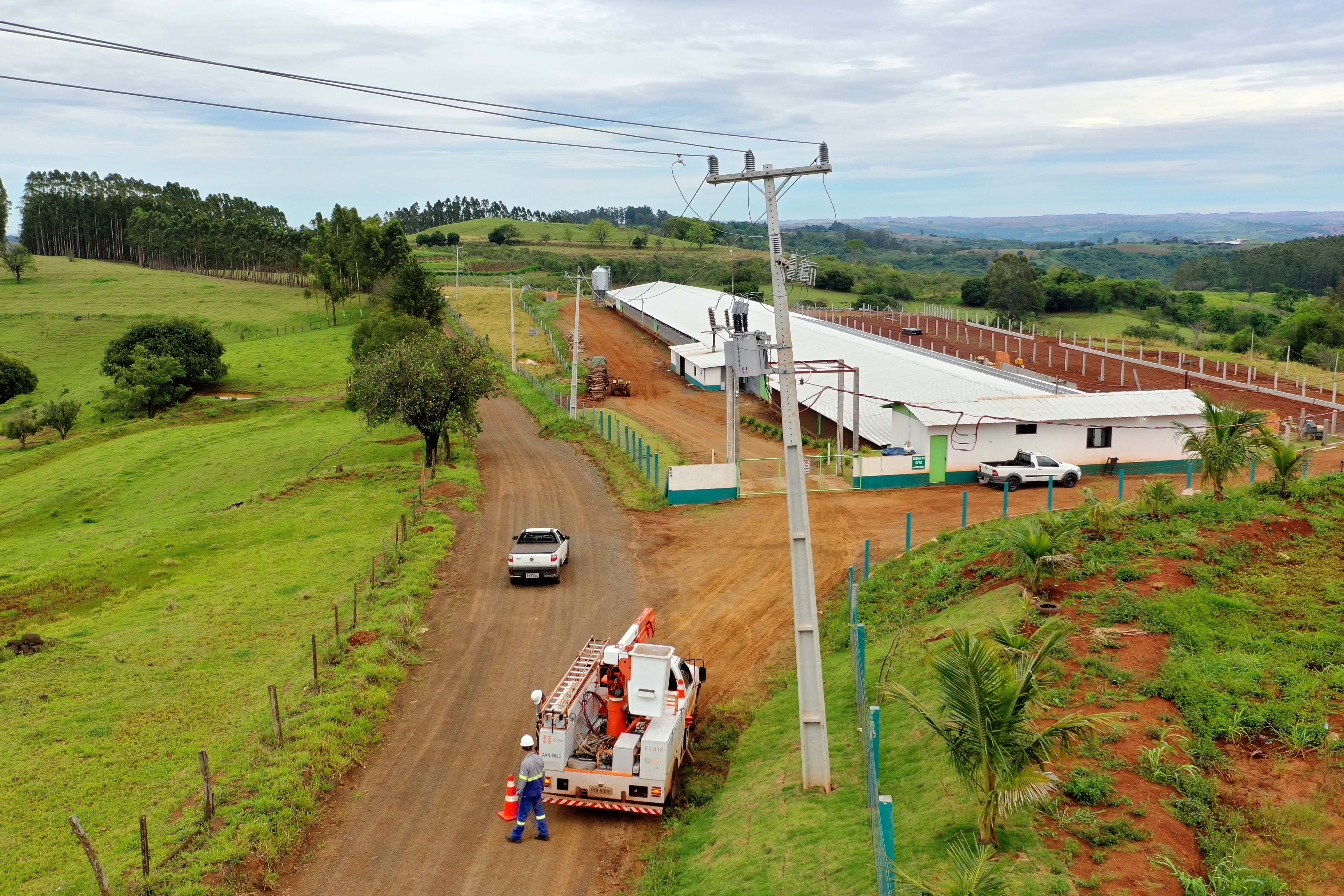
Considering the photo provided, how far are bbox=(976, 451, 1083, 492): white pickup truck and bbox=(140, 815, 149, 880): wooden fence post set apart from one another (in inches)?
1162

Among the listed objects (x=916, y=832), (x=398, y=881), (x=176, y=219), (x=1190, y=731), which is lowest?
(x=398, y=881)

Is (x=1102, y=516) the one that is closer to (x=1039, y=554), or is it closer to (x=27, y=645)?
(x=1039, y=554)

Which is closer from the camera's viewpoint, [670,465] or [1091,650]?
[1091,650]

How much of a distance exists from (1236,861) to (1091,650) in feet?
18.2

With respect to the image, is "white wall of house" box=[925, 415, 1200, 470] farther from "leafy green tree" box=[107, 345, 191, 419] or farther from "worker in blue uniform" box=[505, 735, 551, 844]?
"leafy green tree" box=[107, 345, 191, 419]

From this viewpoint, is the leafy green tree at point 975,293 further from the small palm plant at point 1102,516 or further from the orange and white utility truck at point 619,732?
the orange and white utility truck at point 619,732

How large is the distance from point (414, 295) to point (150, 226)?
4057 inches

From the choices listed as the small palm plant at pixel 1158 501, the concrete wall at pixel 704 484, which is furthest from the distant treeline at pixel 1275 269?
the small palm plant at pixel 1158 501

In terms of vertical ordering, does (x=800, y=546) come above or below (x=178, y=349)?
below

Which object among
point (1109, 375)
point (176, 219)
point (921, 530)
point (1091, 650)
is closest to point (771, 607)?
point (921, 530)

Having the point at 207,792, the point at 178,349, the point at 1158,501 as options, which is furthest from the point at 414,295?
the point at 207,792

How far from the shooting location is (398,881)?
1384 centimetres

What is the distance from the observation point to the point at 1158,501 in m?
22.3

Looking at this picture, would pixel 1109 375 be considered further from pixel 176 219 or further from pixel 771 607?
pixel 176 219
